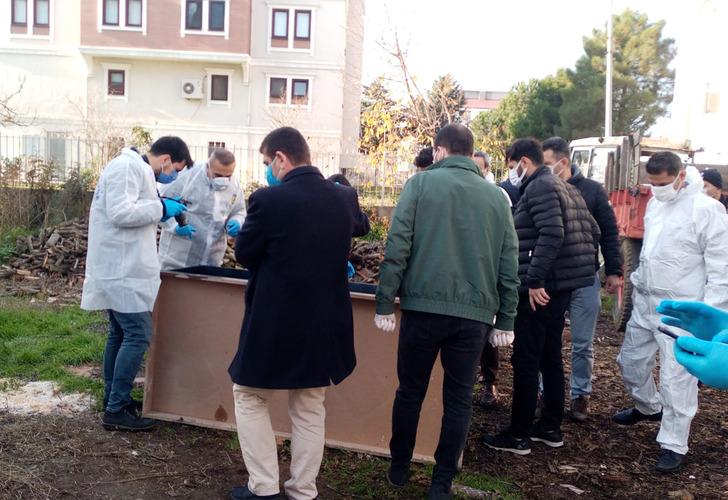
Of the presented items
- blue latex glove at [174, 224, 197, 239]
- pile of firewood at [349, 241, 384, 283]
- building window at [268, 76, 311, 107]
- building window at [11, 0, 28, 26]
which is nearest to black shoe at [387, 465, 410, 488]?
blue latex glove at [174, 224, 197, 239]

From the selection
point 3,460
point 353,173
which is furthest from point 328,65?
point 3,460

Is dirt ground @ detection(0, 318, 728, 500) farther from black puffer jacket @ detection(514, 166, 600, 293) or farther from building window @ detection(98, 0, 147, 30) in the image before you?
building window @ detection(98, 0, 147, 30)

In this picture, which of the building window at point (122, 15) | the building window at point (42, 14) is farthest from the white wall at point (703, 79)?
the building window at point (42, 14)

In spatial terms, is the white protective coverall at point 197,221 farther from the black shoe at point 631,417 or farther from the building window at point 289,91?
the building window at point 289,91

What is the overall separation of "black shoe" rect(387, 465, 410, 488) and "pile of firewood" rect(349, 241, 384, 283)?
21.4 feet

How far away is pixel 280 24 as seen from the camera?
2980 centimetres

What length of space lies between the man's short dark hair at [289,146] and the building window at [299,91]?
26.8 meters

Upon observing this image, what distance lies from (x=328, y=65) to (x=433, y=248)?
27035mm

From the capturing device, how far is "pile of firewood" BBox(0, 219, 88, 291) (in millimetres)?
10133

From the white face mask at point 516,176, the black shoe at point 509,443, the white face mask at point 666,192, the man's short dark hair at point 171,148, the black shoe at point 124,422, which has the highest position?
the man's short dark hair at point 171,148

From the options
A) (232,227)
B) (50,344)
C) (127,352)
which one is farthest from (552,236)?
(50,344)

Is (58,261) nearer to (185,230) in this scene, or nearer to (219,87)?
(185,230)

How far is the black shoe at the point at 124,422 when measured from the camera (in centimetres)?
443

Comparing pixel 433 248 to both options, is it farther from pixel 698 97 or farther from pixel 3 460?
pixel 698 97
